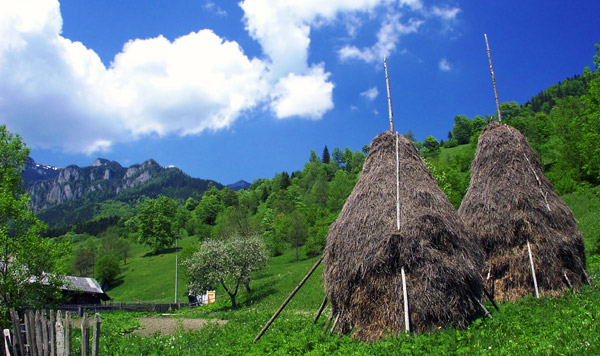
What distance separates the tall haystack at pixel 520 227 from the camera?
12727 mm

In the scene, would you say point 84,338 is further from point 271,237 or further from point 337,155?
point 337,155

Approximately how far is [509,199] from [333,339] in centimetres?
834

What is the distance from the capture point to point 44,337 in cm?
856

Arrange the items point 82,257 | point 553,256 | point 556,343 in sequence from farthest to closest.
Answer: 1. point 82,257
2. point 553,256
3. point 556,343

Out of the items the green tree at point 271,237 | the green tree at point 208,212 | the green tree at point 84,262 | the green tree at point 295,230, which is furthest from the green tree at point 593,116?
the green tree at point 208,212

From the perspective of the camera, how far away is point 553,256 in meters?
12.7

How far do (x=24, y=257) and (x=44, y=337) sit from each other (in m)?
5.50

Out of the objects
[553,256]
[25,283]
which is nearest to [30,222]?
[25,283]

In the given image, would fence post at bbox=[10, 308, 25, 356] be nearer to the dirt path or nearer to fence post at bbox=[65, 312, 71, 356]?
fence post at bbox=[65, 312, 71, 356]

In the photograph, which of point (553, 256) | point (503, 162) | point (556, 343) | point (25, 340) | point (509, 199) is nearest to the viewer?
point (556, 343)

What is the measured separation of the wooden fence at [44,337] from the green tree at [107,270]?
6179 cm

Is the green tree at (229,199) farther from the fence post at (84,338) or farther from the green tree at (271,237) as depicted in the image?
the fence post at (84,338)

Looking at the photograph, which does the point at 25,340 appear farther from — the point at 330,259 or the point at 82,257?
the point at 82,257

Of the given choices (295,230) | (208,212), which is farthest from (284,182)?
(295,230)
